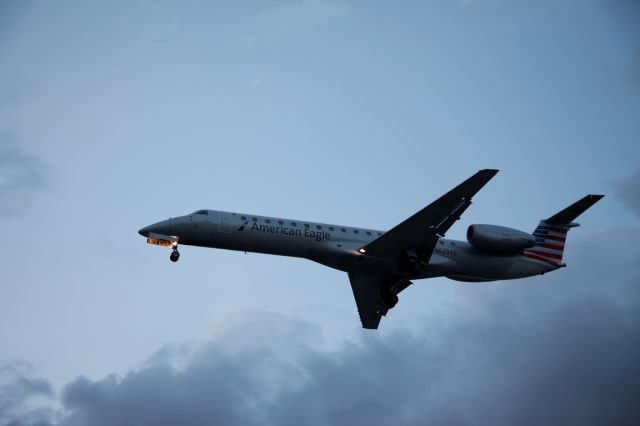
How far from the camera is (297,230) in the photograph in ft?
113

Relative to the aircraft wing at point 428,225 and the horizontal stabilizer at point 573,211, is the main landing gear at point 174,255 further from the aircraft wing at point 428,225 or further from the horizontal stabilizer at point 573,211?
the horizontal stabilizer at point 573,211

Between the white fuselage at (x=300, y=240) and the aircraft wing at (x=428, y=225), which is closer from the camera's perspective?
the aircraft wing at (x=428, y=225)

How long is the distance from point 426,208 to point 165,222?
10339 mm

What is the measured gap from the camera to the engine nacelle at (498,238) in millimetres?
36062

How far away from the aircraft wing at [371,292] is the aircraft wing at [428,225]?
2.74 metres

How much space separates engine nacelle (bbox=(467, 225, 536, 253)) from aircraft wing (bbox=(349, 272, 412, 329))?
3597mm

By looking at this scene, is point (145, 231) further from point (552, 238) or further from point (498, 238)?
point (552, 238)

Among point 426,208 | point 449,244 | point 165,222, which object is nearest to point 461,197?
point 426,208

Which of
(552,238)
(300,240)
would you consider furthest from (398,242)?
(552,238)

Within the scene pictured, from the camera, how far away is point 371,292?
Answer: 39281mm

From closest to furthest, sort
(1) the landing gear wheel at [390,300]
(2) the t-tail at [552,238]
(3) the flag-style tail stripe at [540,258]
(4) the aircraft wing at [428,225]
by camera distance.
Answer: (4) the aircraft wing at [428,225]
(3) the flag-style tail stripe at [540,258]
(2) the t-tail at [552,238]
(1) the landing gear wheel at [390,300]

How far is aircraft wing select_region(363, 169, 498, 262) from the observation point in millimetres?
32156

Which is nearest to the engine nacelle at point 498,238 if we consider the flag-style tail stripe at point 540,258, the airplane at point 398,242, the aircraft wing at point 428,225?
the airplane at point 398,242

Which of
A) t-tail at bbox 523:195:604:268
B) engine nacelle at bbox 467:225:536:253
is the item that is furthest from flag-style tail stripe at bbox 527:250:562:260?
engine nacelle at bbox 467:225:536:253
